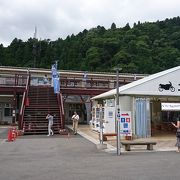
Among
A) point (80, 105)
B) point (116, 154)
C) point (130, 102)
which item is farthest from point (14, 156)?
point (80, 105)

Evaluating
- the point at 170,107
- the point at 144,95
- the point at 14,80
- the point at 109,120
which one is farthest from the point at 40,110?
the point at 14,80

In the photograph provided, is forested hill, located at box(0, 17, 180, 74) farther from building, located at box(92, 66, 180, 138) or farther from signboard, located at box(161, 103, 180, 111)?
building, located at box(92, 66, 180, 138)

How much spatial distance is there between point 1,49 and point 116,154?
5426 cm

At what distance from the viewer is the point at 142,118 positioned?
67.6 ft

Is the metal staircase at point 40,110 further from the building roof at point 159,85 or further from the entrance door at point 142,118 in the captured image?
the building roof at point 159,85

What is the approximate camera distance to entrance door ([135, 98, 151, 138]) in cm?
2053

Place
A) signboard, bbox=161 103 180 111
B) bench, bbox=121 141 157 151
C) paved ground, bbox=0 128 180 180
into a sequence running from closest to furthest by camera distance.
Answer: paved ground, bbox=0 128 180 180, bench, bbox=121 141 157 151, signboard, bbox=161 103 180 111

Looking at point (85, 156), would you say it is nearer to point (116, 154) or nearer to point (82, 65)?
point (116, 154)

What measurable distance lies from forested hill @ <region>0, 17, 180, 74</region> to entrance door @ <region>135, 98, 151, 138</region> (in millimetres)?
38441

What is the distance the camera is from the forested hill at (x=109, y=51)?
62.7 meters

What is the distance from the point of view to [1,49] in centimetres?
6362

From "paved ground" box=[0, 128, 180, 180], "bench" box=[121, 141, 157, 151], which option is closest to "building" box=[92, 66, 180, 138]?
"bench" box=[121, 141, 157, 151]

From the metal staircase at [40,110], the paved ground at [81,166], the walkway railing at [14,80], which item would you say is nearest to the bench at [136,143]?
the paved ground at [81,166]

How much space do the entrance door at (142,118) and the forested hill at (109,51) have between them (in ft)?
126
